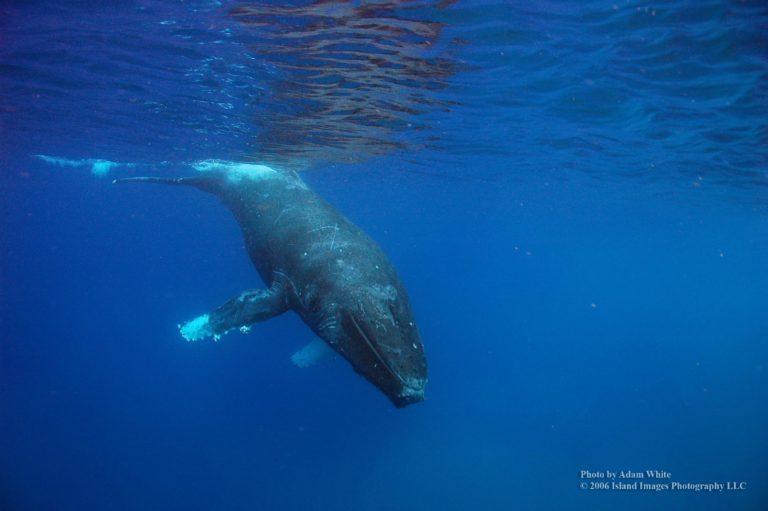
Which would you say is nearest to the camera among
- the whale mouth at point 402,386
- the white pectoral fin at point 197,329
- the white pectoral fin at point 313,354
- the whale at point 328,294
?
the whale mouth at point 402,386

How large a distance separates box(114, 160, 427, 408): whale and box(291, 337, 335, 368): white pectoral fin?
45mm

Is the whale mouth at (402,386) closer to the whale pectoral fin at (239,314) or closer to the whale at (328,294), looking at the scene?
the whale at (328,294)

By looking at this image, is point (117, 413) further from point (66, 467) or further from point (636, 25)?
point (636, 25)

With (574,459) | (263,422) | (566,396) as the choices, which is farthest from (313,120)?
(566,396)

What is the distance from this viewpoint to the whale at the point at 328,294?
558 cm

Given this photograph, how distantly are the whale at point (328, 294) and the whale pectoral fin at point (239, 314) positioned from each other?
2cm

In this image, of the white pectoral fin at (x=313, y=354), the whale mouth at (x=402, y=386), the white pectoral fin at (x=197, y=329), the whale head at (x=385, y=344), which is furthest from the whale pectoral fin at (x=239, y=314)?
the whale mouth at (x=402, y=386)

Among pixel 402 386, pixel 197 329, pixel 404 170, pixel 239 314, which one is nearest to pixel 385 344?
pixel 402 386

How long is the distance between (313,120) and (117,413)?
27.3 m

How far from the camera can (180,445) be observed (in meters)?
25.2

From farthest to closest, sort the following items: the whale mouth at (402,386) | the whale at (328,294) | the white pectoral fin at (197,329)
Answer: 1. the white pectoral fin at (197,329)
2. the whale at (328,294)
3. the whale mouth at (402,386)

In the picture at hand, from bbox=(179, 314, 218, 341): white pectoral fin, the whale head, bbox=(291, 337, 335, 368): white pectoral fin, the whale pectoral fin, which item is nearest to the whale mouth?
the whale head

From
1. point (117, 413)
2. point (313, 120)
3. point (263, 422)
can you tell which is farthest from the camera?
point (117, 413)

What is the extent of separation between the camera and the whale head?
211 inches
